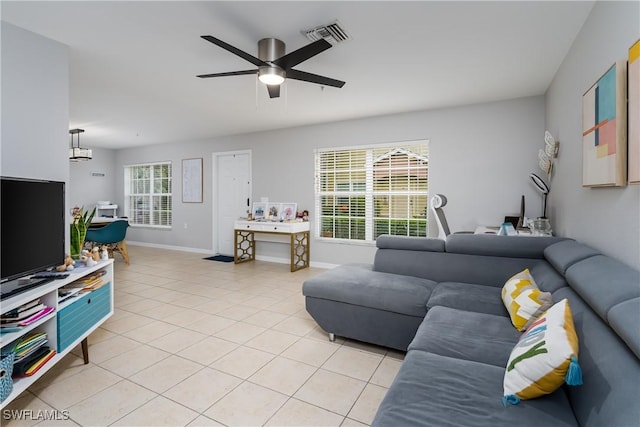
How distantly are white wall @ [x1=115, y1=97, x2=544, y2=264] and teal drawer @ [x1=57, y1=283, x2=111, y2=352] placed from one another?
3.37m

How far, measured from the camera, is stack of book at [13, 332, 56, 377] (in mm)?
1634

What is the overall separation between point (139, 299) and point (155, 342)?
1324mm

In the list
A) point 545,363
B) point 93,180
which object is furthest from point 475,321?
point 93,180

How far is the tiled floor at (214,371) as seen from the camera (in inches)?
68.6

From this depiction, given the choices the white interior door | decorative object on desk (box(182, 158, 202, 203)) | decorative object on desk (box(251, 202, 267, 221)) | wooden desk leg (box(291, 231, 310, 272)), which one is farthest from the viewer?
decorative object on desk (box(182, 158, 202, 203))

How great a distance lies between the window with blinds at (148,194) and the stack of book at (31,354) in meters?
5.73

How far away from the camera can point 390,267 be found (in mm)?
2967

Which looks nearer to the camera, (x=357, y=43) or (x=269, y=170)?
(x=357, y=43)

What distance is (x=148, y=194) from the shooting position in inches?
297

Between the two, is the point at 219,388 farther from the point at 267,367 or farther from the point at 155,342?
the point at 155,342

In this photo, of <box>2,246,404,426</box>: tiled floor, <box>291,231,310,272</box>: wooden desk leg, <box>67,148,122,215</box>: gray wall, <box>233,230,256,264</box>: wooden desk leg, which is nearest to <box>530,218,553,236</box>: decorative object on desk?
<box>2,246,404,426</box>: tiled floor

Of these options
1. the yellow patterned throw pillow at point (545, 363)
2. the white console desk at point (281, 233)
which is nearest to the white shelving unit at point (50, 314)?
the yellow patterned throw pillow at point (545, 363)

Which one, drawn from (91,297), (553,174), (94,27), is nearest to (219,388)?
(91,297)

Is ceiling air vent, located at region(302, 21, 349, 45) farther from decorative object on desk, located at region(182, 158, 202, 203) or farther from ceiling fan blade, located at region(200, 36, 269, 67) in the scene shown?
decorative object on desk, located at region(182, 158, 202, 203)
